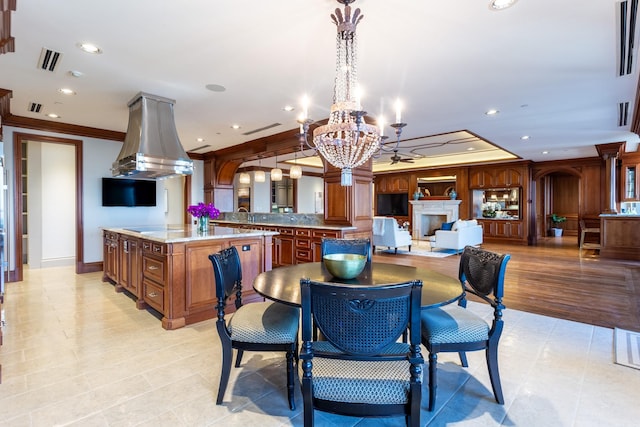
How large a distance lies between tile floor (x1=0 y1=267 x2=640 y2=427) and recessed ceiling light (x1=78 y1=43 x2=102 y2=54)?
2524 millimetres

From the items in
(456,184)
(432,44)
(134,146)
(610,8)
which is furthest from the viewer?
(456,184)

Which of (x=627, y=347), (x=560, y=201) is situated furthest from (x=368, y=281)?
(x=560, y=201)

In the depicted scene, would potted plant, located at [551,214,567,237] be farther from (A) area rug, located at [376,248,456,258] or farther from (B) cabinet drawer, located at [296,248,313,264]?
(B) cabinet drawer, located at [296,248,313,264]

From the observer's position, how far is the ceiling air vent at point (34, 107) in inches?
170

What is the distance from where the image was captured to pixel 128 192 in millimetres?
6023

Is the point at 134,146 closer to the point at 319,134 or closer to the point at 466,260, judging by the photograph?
the point at 319,134

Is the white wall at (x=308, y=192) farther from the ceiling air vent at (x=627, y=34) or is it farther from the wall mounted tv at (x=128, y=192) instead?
the ceiling air vent at (x=627, y=34)

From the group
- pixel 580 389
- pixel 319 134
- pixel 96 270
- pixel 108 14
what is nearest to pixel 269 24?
pixel 319 134

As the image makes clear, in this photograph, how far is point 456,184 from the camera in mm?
10750

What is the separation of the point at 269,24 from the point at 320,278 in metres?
1.91

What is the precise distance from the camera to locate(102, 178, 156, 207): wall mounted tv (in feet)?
19.0

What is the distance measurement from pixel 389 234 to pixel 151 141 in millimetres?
5563

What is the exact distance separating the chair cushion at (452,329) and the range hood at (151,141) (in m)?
3.43

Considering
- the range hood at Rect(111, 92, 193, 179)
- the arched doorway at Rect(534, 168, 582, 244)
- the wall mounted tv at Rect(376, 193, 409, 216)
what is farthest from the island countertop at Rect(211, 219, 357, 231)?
the arched doorway at Rect(534, 168, 582, 244)
